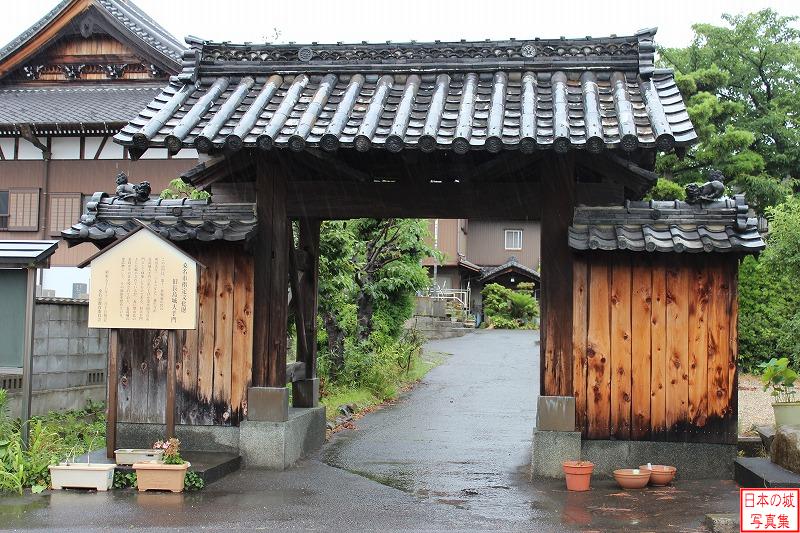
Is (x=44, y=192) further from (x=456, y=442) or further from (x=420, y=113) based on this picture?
(x=420, y=113)

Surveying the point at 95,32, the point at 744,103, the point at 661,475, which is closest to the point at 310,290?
the point at 661,475

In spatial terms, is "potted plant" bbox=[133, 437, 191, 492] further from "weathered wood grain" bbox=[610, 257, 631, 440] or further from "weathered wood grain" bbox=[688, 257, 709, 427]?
"weathered wood grain" bbox=[688, 257, 709, 427]

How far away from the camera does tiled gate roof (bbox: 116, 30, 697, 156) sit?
8.77 m

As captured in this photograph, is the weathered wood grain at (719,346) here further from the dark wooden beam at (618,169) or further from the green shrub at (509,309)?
the green shrub at (509,309)

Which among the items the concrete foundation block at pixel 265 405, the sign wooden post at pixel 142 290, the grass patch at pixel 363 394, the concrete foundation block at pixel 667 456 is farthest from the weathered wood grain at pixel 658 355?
the grass patch at pixel 363 394

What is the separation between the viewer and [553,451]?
377 inches

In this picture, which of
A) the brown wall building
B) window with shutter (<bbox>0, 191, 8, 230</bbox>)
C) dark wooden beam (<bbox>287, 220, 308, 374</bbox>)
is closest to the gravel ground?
dark wooden beam (<bbox>287, 220, 308, 374</bbox>)

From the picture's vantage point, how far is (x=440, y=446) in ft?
42.3

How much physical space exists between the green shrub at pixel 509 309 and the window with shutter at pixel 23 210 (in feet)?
89.7

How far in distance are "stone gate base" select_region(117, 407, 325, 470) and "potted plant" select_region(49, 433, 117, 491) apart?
4.44 ft

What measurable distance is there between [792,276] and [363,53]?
11.3m

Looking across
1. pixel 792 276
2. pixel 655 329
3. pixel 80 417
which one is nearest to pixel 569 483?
pixel 655 329

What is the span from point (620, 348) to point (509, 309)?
38000mm

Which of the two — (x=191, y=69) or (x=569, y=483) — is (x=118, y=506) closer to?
(x=569, y=483)
